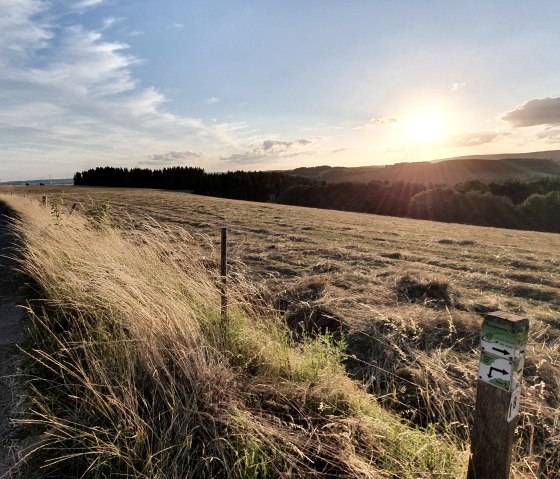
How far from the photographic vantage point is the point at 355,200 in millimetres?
55656

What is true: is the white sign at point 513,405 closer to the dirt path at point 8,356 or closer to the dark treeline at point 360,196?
the dirt path at point 8,356

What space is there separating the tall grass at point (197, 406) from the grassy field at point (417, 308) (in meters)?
0.17

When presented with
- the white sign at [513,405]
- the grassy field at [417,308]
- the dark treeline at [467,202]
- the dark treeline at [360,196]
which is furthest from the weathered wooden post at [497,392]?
the dark treeline at [360,196]

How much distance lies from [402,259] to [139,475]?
28.9ft

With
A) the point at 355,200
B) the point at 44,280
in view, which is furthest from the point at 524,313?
the point at 355,200

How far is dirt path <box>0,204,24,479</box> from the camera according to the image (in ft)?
8.61

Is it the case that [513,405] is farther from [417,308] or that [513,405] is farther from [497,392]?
[417,308]

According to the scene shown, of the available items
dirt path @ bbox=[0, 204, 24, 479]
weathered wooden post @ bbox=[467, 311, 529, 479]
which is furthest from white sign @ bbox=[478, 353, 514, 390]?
dirt path @ bbox=[0, 204, 24, 479]

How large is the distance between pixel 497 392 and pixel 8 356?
4.40m

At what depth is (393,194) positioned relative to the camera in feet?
173

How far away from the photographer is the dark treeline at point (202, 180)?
7156 cm

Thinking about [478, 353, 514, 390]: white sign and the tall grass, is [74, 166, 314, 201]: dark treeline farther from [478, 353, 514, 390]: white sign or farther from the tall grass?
[478, 353, 514, 390]: white sign

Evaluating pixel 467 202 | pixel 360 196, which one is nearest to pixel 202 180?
Result: pixel 360 196

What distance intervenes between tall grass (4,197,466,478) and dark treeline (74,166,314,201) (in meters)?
60.7
